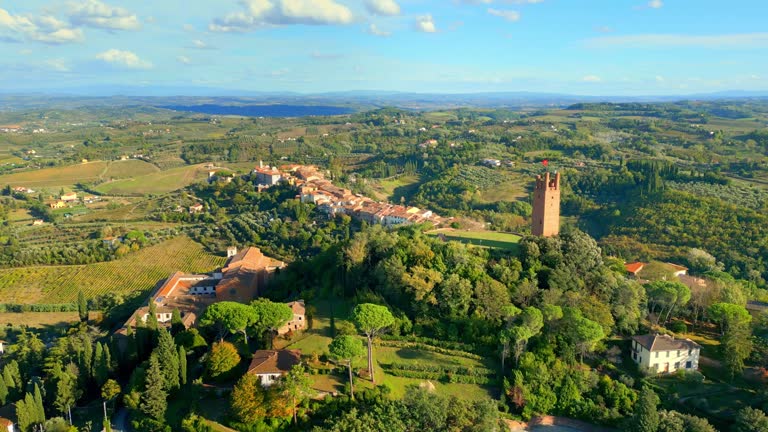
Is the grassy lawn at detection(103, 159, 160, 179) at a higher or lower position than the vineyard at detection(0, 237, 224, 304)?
higher

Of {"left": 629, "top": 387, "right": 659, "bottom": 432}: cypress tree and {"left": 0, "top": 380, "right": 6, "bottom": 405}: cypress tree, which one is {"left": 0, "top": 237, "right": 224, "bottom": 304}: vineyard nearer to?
{"left": 0, "top": 380, "right": 6, "bottom": 405}: cypress tree

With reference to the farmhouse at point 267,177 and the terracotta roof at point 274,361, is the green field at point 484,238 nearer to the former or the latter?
the terracotta roof at point 274,361

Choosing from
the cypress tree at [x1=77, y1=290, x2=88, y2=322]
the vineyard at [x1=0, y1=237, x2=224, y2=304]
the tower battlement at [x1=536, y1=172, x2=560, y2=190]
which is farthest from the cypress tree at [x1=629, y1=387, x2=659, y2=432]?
the vineyard at [x1=0, y1=237, x2=224, y2=304]

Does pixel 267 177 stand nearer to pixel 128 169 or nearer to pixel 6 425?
pixel 128 169

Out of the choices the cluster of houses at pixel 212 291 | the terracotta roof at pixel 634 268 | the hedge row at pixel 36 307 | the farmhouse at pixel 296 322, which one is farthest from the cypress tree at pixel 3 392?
the terracotta roof at pixel 634 268

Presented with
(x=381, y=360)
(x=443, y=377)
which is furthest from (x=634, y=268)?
(x=381, y=360)
